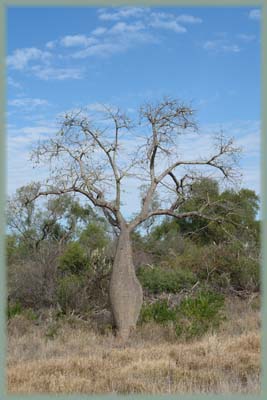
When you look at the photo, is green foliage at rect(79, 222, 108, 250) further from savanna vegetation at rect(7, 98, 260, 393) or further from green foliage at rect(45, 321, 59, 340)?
green foliage at rect(45, 321, 59, 340)

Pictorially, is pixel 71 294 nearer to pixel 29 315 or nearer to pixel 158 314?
pixel 29 315

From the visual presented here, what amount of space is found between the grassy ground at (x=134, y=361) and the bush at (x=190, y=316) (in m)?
0.19

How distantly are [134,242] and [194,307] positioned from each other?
29.3 ft

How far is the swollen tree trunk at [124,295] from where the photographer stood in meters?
8.80

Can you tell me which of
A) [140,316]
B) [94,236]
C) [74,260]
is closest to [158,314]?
[140,316]

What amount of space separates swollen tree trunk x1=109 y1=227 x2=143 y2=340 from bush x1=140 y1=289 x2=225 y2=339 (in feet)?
1.78

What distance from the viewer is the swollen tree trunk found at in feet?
28.9

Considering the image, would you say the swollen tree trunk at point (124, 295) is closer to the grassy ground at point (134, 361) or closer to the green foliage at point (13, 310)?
the grassy ground at point (134, 361)

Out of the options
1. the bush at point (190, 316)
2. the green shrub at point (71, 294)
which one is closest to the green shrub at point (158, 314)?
the bush at point (190, 316)

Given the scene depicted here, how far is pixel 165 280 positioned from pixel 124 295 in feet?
11.1

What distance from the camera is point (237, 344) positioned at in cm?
766

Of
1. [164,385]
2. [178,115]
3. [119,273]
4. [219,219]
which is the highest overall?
[178,115]

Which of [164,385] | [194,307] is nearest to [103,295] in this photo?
[194,307]

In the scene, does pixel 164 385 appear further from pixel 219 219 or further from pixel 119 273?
pixel 219 219
